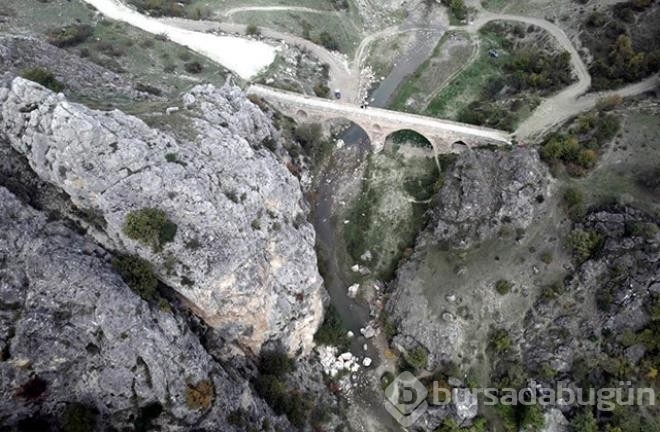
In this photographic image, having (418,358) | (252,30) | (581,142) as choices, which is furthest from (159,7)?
(418,358)

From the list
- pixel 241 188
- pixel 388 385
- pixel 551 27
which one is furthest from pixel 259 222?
pixel 551 27

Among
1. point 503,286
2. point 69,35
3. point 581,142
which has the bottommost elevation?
point 503,286

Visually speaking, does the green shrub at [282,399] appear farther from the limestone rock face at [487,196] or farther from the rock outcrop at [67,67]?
the rock outcrop at [67,67]

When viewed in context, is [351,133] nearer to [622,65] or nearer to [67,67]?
[67,67]

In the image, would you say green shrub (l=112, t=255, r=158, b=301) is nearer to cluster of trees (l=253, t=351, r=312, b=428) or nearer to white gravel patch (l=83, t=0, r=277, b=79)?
cluster of trees (l=253, t=351, r=312, b=428)

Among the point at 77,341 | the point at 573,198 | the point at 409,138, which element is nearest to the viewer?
the point at 77,341

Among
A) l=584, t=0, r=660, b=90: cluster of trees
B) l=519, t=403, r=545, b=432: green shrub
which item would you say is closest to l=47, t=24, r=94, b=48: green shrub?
l=584, t=0, r=660, b=90: cluster of trees
